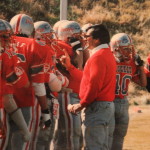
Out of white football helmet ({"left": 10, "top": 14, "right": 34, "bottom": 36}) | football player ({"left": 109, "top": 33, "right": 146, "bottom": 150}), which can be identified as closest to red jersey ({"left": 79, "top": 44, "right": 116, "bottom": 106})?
white football helmet ({"left": 10, "top": 14, "right": 34, "bottom": 36})

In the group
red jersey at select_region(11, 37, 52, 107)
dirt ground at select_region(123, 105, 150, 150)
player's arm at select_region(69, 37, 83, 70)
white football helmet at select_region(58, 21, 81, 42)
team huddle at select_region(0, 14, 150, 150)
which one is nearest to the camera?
team huddle at select_region(0, 14, 150, 150)

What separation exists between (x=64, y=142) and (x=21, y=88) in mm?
1635

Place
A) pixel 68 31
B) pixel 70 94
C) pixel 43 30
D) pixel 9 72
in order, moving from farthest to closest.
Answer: pixel 68 31 → pixel 70 94 → pixel 43 30 → pixel 9 72

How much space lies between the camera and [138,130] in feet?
34.2

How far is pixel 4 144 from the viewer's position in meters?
4.85

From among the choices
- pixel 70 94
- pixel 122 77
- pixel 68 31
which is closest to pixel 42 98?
pixel 70 94

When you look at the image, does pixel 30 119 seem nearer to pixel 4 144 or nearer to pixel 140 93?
pixel 4 144

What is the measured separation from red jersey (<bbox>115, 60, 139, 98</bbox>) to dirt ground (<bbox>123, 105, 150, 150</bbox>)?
5.92 ft

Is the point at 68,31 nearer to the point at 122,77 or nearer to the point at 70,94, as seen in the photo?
the point at 70,94

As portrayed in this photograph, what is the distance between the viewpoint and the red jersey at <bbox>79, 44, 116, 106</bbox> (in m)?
5.42

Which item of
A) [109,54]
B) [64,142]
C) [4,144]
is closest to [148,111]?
[64,142]

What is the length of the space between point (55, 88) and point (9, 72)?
1098 mm

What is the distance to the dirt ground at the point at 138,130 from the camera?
9.02m

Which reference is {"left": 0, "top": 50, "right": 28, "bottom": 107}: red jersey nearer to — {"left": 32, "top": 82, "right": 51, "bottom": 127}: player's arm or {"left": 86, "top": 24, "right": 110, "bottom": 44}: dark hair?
{"left": 32, "top": 82, "right": 51, "bottom": 127}: player's arm
